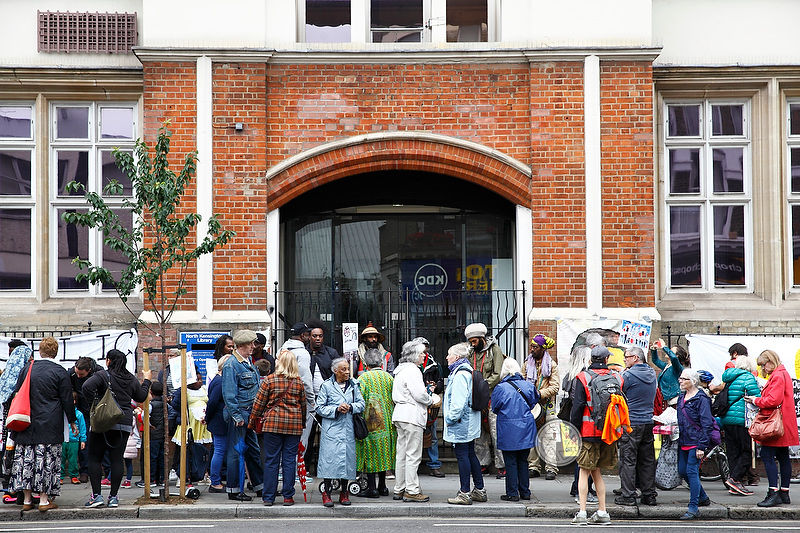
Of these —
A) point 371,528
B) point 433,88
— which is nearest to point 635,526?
point 371,528

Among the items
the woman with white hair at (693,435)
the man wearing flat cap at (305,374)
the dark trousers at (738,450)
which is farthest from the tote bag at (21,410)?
the dark trousers at (738,450)

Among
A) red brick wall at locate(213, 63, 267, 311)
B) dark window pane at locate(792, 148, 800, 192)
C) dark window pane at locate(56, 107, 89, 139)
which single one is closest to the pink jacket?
dark window pane at locate(792, 148, 800, 192)

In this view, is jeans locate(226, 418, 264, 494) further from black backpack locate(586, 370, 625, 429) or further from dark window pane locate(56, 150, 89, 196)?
dark window pane locate(56, 150, 89, 196)

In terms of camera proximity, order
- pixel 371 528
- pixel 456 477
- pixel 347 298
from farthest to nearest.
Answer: pixel 347 298 < pixel 456 477 < pixel 371 528

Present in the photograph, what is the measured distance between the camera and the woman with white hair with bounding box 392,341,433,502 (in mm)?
11305

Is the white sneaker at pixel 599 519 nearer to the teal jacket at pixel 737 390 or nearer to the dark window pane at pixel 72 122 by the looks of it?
the teal jacket at pixel 737 390

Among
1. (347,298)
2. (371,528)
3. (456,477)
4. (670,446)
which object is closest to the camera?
(371,528)

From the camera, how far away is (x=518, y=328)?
14.3 metres

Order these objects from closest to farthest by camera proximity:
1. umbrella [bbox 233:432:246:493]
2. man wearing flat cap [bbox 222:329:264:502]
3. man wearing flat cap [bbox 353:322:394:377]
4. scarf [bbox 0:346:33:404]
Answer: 1. man wearing flat cap [bbox 222:329:264:502]
2. umbrella [bbox 233:432:246:493]
3. scarf [bbox 0:346:33:404]
4. man wearing flat cap [bbox 353:322:394:377]

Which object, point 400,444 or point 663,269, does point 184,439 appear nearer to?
point 400,444

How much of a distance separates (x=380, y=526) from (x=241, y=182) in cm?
576

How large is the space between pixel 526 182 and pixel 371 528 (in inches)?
235

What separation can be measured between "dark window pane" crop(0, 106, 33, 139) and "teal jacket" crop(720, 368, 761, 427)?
10304 mm

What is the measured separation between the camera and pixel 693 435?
10.9 m
